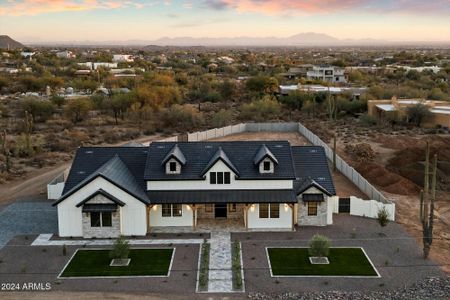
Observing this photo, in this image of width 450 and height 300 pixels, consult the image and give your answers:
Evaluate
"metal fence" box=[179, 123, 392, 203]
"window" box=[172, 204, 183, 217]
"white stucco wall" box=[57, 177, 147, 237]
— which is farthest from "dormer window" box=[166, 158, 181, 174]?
"metal fence" box=[179, 123, 392, 203]

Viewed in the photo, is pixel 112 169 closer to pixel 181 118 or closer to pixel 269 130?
pixel 181 118

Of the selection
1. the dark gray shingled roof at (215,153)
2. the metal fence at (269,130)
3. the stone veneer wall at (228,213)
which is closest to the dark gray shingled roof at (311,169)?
the dark gray shingled roof at (215,153)

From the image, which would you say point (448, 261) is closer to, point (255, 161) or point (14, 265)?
point (255, 161)

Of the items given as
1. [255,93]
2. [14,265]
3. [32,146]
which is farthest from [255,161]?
[255,93]

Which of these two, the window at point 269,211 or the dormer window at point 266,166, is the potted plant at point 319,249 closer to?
the window at point 269,211

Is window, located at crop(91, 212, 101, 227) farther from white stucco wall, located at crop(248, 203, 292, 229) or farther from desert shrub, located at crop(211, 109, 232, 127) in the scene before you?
desert shrub, located at crop(211, 109, 232, 127)

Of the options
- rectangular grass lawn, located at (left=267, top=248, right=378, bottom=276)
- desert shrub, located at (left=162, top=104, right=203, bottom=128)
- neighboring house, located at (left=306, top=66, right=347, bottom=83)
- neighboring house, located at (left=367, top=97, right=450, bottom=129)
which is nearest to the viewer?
rectangular grass lawn, located at (left=267, top=248, right=378, bottom=276)
